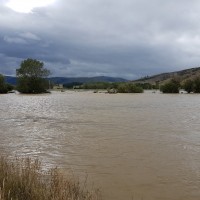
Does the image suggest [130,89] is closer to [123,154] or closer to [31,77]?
[31,77]

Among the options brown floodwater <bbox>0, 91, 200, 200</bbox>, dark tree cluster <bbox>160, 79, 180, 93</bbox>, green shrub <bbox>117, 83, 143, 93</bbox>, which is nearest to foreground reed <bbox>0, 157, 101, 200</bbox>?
brown floodwater <bbox>0, 91, 200, 200</bbox>

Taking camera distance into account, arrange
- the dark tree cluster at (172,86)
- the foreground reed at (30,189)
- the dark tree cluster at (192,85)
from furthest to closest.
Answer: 1. the dark tree cluster at (192,85)
2. the dark tree cluster at (172,86)
3. the foreground reed at (30,189)

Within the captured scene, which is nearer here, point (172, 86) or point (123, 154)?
point (123, 154)

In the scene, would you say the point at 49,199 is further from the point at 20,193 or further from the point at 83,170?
the point at 83,170

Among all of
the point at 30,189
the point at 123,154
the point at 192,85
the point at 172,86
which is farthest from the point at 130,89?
the point at 30,189

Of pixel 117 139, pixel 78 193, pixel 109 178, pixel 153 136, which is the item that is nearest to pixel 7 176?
pixel 78 193

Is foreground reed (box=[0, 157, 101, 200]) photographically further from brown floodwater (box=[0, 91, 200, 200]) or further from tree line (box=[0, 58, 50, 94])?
tree line (box=[0, 58, 50, 94])

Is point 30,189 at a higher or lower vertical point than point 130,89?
lower

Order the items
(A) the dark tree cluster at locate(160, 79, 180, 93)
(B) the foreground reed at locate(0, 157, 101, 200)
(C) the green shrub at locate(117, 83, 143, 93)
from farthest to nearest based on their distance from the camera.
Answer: (C) the green shrub at locate(117, 83, 143, 93), (A) the dark tree cluster at locate(160, 79, 180, 93), (B) the foreground reed at locate(0, 157, 101, 200)

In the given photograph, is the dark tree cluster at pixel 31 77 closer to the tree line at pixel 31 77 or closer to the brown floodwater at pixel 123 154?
the tree line at pixel 31 77

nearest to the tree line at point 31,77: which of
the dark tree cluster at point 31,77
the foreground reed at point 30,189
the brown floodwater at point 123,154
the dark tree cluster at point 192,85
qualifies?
the dark tree cluster at point 31,77

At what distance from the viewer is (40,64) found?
12825 centimetres

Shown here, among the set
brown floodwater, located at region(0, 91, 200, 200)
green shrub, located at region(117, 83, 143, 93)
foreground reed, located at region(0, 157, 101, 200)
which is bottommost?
brown floodwater, located at region(0, 91, 200, 200)

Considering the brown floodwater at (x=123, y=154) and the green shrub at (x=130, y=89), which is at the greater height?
the green shrub at (x=130, y=89)
